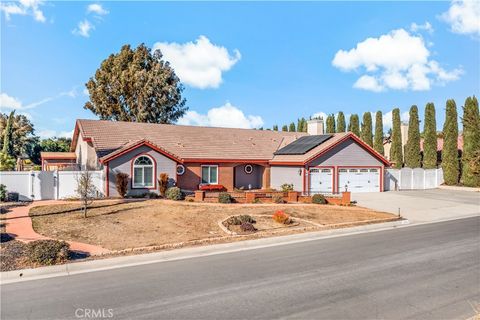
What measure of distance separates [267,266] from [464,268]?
585 centimetres

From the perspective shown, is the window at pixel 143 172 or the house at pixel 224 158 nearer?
the window at pixel 143 172

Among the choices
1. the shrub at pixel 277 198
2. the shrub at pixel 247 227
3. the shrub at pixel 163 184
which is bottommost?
the shrub at pixel 247 227

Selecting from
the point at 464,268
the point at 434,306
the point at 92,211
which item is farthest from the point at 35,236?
the point at 464,268

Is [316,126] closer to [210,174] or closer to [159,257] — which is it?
[210,174]

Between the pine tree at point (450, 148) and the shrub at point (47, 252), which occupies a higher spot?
the pine tree at point (450, 148)

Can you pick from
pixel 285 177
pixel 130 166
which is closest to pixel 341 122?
pixel 285 177

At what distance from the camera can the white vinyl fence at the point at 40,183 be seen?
22.0 m

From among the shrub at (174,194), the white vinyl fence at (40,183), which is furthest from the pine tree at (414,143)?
the white vinyl fence at (40,183)

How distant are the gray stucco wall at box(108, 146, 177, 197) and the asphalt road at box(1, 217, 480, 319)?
1444 cm

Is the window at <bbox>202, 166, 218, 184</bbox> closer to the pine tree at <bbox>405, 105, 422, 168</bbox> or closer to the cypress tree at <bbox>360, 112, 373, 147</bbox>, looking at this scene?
the pine tree at <bbox>405, 105, 422, 168</bbox>

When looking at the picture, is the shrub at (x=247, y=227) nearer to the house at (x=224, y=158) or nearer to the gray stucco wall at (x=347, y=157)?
the house at (x=224, y=158)

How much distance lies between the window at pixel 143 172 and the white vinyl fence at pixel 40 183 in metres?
3.65

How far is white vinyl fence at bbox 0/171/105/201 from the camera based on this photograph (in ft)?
72.2

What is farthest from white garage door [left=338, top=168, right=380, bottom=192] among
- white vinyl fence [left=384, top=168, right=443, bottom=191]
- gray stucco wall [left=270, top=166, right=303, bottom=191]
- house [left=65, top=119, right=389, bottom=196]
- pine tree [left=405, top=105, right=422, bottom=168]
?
pine tree [left=405, top=105, right=422, bottom=168]
